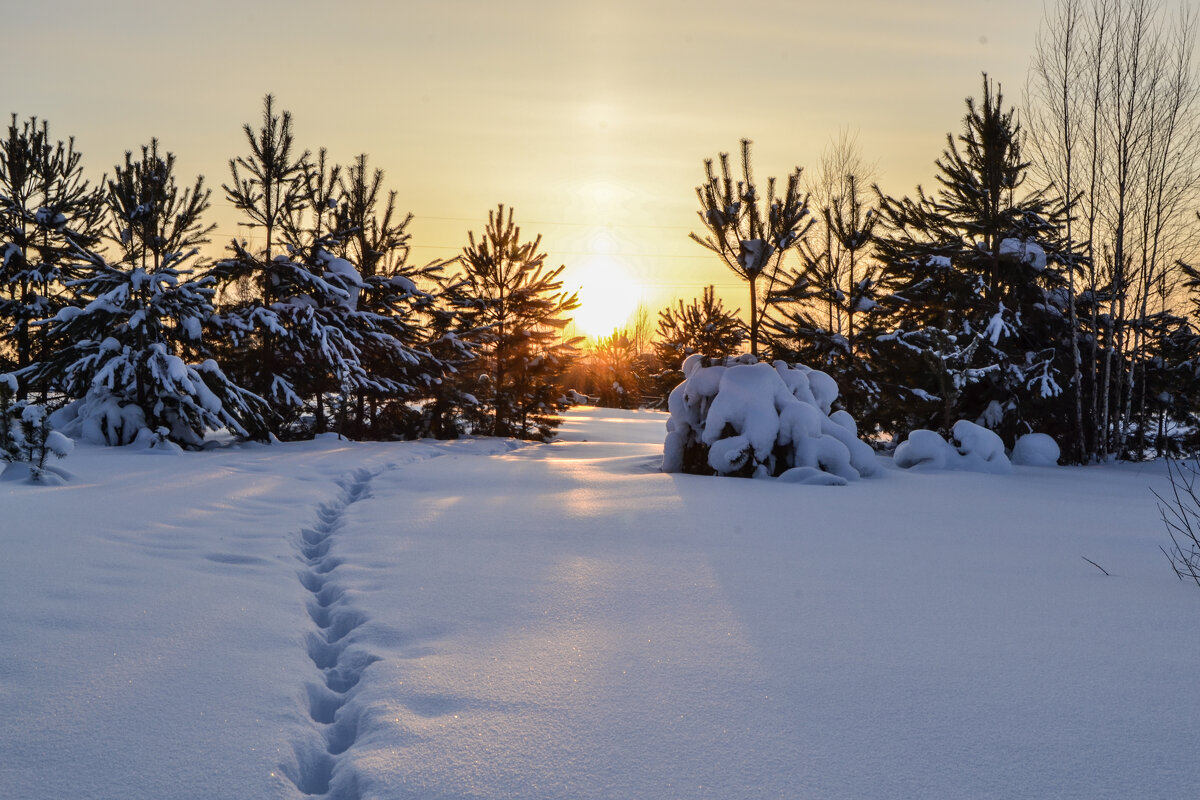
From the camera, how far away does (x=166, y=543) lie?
512cm

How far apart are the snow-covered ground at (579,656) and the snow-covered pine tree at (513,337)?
12713 mm

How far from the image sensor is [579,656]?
3338mm

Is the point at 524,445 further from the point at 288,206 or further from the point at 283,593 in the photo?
the point at 283,593

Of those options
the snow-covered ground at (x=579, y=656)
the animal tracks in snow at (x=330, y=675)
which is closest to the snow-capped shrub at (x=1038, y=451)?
the snow-covered ground at (x=579, y=656)

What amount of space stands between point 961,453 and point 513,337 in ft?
36.3

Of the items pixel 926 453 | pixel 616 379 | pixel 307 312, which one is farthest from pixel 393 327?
pixel 616 379

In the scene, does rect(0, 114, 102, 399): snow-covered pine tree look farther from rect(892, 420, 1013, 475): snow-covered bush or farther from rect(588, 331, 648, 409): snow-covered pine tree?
rect(588, 331, 648, 409): snow-covered pine tree

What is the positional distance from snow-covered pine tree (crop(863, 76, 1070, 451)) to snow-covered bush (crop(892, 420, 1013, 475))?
78.9 inches

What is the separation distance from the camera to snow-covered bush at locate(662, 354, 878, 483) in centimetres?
1049

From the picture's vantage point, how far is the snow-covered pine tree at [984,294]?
14.4 m

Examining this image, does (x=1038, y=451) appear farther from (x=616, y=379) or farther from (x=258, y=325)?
(x=616, y=379)

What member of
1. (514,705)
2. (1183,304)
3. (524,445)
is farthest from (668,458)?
(1183,304)

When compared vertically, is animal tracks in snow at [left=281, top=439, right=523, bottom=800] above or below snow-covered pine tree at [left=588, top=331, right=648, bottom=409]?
below

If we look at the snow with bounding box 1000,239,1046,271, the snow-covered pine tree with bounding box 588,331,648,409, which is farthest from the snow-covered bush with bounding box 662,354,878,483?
the snow-covered pine tree with bounding box 588,331,648,409
